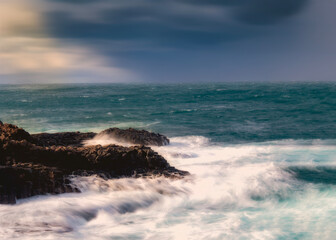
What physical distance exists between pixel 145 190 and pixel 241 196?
10.0ft

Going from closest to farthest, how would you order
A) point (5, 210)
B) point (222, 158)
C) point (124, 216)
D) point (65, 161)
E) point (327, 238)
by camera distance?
point (327, 238), point (5, 210), point (124, 216), point (65, 161), point (222, 158)

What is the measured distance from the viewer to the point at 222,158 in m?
14.3

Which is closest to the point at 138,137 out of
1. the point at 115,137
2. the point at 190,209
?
the point at 115,137

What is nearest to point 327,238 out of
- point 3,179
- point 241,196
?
point 241,196

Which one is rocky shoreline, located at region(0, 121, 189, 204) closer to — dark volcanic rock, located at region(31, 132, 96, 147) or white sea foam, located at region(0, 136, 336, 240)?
white sea foam, located at region(0, 136, 336, 240)

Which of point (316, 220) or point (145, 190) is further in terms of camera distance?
point (145, 190)

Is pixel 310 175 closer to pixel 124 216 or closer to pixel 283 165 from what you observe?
pixel 283 165

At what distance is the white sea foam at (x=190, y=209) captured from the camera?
7281 millimetres

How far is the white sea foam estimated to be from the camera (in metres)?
7.28

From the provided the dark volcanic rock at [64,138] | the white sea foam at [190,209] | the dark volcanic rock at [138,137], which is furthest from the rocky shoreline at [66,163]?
the dark volcanic rock at [138,137]

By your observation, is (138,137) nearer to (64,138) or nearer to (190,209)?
(64,138)

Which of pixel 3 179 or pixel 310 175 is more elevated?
pixel 3 179

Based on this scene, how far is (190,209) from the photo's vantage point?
8797 millimetres

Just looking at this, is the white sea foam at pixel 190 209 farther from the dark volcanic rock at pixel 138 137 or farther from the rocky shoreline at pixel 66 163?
the dark volcanic rock at pixel 138 137
